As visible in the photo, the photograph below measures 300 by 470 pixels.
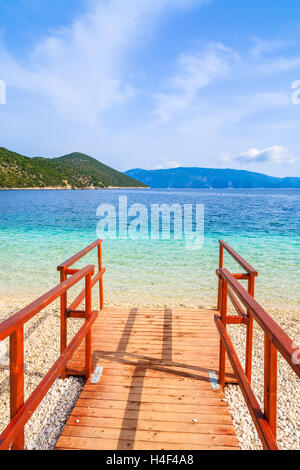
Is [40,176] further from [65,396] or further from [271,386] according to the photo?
[271,386]

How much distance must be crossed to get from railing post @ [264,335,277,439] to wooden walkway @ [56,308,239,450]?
94cm

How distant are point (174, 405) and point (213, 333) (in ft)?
5.62

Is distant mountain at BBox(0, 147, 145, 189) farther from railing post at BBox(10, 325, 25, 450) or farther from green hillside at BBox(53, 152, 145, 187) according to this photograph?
railing post at BBox(10, 325, 25, 450)

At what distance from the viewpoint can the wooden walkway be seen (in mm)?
2277

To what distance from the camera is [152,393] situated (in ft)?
9.43

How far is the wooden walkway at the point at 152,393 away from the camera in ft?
7.47

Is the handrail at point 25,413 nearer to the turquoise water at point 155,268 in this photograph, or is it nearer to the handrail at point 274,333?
the handrail at point 274,333

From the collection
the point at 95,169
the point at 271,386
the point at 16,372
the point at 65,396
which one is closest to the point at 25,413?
the point at 16,372

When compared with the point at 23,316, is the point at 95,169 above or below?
above

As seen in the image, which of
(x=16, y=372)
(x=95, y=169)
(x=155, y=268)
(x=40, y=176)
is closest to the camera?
(x=16, y=372)

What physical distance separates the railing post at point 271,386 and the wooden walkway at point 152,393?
0.94m

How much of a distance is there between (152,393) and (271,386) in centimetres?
167

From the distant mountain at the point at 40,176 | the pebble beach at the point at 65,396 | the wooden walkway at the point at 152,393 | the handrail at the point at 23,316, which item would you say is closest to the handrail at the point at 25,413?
the handrail at the point at 23,316
